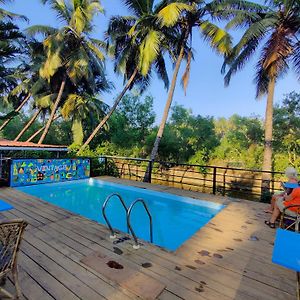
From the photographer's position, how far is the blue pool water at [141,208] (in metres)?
4.93

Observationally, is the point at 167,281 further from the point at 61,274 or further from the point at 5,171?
the point at 5,171

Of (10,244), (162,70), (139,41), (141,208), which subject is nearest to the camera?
(10,244)

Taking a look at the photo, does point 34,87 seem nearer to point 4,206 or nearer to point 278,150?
point 4,206

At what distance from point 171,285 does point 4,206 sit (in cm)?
197

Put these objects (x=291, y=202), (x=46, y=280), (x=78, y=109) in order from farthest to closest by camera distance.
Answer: (x=78, y=109)
(x=291, y=202)
(x=46, y=280)

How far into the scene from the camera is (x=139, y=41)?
10.9 metres

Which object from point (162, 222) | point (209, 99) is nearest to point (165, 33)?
point (162, 222)

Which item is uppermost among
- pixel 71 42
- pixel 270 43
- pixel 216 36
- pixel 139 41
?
pixel 71 42

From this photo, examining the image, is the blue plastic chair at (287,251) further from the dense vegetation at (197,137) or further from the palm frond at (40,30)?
the palm frond at (40,30)

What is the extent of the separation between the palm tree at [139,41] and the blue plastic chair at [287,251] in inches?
344

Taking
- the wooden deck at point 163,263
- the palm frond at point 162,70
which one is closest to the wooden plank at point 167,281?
the wooden deck at point 163,263

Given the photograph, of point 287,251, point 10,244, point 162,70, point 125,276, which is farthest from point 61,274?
point 162,70

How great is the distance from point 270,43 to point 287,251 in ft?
28.0

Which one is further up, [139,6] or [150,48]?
[139,6]
